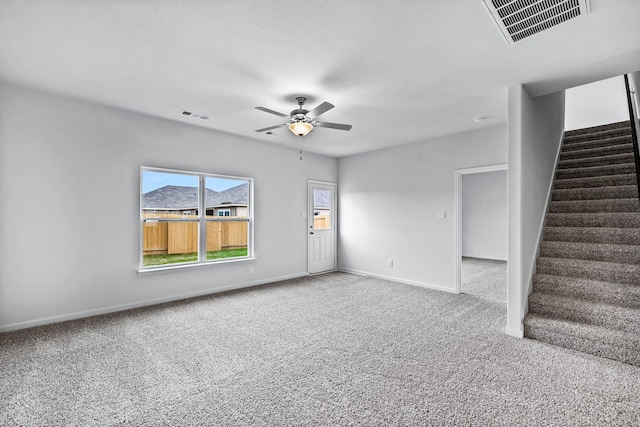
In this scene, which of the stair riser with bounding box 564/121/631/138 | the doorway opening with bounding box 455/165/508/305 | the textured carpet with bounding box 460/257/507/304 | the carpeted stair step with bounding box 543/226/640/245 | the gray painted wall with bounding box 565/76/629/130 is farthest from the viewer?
the doorway opening with bounding box 455/165/508/305

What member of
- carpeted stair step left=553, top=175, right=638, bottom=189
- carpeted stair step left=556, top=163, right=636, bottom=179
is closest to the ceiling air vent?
carpeted stair step left=553, top=175, right=638, bottom=189

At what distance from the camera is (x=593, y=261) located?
346 centimetres

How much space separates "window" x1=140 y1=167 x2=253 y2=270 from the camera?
14.1 ft

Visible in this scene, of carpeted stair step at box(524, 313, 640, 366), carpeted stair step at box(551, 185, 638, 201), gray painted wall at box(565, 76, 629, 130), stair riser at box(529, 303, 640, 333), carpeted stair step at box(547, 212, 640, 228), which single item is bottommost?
carpeted stair step at box(524, 313, 640, 366)

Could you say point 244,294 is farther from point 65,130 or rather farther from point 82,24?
point 82,24

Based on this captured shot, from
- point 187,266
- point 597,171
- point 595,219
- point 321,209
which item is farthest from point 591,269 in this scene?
point 187,266

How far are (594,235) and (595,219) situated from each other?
305 millimetres

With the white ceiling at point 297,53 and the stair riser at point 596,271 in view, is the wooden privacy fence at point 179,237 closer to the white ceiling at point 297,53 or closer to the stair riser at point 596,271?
the white ceiling at point 297,53

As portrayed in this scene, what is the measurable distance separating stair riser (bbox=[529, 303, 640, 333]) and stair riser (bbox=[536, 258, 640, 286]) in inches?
20.6

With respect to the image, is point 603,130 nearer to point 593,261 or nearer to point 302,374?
point 593,261

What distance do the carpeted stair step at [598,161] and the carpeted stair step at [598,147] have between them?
17 centimetres

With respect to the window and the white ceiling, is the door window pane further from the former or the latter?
the white ceiling

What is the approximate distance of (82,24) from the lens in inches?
87.0

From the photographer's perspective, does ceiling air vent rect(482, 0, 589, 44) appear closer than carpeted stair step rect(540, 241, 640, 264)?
Yes
